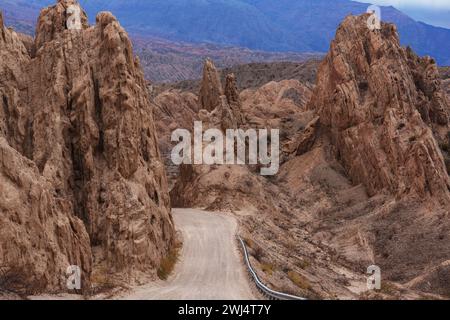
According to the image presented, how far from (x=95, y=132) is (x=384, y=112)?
3435cm

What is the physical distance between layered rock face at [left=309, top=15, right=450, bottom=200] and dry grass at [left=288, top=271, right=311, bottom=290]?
19100mm

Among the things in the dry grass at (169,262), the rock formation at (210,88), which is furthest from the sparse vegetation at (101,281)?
the rock formation at (210,88)

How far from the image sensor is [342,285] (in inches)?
1457

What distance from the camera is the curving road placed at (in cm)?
2628

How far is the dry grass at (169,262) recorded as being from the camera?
31789 mm

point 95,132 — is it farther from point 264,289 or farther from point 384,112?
point 384,112

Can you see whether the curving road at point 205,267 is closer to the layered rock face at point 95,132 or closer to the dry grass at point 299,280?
the layered rock face at point 95,132

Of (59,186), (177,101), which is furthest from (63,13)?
(177,101)

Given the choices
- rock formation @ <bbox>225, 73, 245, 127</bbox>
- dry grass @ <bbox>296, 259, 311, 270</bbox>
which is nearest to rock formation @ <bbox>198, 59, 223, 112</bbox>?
rock formation @ <bbox>225, 73, 245, 127</bbox>

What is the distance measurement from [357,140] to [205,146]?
14621mm

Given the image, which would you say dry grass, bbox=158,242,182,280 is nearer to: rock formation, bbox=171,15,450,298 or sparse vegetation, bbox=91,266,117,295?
sparse vegetation, bbox=91,266,117,295

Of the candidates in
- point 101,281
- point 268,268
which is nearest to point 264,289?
point 101,281

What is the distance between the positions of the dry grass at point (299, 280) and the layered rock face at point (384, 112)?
19.1 meters
